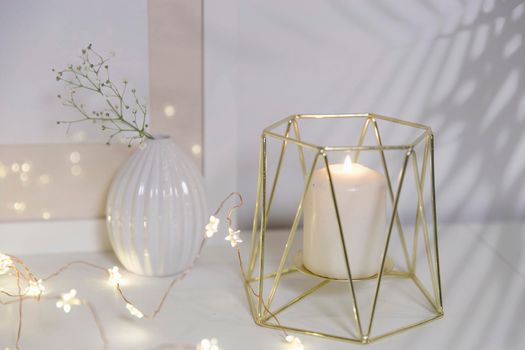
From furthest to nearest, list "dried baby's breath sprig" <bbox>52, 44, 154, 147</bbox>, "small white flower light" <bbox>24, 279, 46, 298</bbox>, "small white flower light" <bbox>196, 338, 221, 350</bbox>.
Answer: "dried baby's breath sprig" <bbox>52, 44, 154, 147</bbox>, "small white flower light" <bbox>24, 279, 46, 298</bbox>, "small white flower light" <bbox>196, 338, 221, 350</bbox>

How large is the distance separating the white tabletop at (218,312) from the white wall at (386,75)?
0.52ft

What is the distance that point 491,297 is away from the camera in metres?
0.74

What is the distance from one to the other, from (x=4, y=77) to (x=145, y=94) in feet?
0.59

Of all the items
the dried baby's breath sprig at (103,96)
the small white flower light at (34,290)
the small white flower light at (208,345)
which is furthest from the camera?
the dried baby's breath sprig at (103,96)

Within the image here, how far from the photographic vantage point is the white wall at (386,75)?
899mm

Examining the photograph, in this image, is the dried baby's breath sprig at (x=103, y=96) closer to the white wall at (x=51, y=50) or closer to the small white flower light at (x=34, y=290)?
the white wall at (x=51, y=50)

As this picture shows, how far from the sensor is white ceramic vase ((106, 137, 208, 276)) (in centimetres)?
77

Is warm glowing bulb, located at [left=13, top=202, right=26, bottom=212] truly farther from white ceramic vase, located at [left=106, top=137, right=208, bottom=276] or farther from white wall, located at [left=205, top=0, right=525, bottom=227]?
white wall, located at [left=205, top=0, right=525, bottom=227]

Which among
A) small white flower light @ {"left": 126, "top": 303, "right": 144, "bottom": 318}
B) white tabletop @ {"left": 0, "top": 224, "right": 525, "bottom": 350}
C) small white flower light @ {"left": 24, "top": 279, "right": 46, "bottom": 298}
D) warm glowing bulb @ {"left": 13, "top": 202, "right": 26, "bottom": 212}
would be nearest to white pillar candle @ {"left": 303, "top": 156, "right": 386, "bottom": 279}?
white tabletop @ {"left": 0, "top": 224, "right": 525, "bottom": 350}

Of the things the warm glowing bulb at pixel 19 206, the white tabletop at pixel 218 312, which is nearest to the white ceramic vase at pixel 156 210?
the white tabletop at pixel 218 312

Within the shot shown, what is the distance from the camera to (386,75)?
0.95 m

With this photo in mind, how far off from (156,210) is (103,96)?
19cm

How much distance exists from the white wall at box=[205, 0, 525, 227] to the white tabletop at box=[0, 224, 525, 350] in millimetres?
158

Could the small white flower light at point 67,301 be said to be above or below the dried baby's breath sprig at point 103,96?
below
